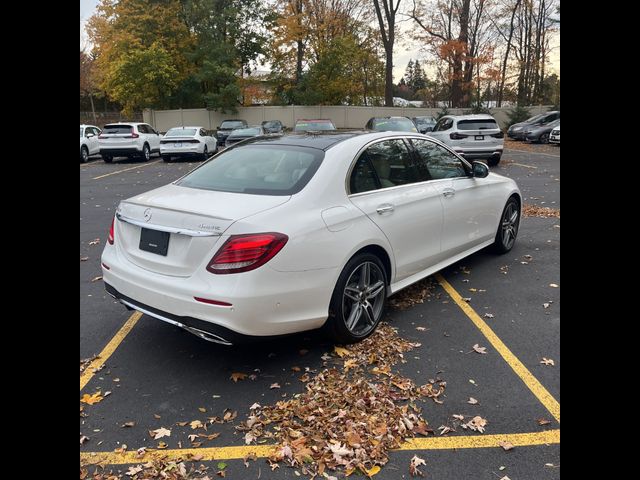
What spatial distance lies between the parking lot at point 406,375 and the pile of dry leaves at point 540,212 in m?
3.40

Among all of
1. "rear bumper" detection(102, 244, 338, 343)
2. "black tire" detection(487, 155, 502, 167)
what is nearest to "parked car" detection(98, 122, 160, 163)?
"black tire" detection(487, 155, 502, 167)

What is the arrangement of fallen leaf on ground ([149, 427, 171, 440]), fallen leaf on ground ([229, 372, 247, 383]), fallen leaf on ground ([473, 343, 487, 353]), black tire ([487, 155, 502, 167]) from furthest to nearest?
black tire ([487, 155, 502, 167]) → fallen leaf on ground ([473, 343, 487, 353]) → fallen leaf on ground ([229, 372, 247, 383]) → fallen leaf on ground ([149, 427, 171, 440])

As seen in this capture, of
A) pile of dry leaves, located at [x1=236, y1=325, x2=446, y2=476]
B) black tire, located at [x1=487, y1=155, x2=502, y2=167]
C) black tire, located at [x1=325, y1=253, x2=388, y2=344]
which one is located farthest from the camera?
black tire, located at [x1=487, y1=155, x2=502, y2=167]

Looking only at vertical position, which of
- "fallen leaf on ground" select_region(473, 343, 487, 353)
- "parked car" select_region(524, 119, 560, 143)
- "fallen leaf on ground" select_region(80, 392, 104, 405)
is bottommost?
"fallen leaf on ground" select_region(80, 392, 104, 405)

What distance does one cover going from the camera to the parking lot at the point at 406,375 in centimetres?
281

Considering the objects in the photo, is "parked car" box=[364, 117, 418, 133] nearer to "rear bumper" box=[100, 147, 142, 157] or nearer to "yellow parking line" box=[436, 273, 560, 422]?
"rear bumper" box=[100, 147, 142, 157]

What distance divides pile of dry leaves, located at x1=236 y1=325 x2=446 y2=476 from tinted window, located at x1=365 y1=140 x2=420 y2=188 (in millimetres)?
1593

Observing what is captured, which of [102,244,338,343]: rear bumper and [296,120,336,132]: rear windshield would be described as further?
[296,120,336,132]: rear windshield

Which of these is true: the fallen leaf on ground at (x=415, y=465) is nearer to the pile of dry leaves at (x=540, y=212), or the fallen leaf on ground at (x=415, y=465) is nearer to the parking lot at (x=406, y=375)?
the parking lot at (x=406, y=375)

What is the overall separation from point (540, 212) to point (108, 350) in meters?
7.82

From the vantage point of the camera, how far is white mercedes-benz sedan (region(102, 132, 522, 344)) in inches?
130

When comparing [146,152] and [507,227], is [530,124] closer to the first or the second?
[146,152]
